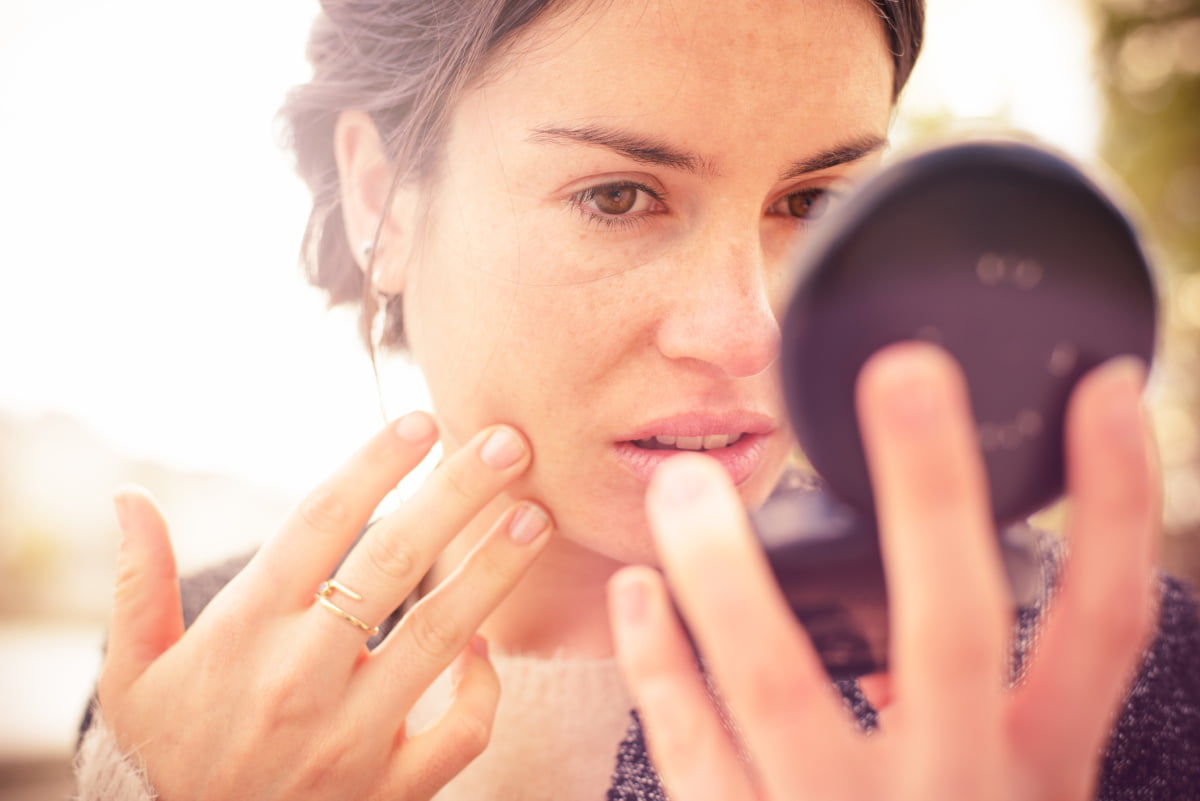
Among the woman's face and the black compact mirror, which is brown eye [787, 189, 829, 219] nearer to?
the woman's face

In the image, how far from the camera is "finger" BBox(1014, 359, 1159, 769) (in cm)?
40

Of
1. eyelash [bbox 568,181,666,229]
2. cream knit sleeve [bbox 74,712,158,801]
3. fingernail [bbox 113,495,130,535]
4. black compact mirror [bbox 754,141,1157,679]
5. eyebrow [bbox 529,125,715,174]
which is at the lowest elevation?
cream knit sleeve [bbox 74,712,158,801]

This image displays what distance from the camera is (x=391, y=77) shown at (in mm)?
1011

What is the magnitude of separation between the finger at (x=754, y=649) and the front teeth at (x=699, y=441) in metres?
0.43

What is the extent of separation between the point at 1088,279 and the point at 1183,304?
392 cm

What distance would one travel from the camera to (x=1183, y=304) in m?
3.62

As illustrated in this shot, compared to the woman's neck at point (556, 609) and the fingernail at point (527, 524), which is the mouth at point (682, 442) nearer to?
the fingernail at point (527, 524)

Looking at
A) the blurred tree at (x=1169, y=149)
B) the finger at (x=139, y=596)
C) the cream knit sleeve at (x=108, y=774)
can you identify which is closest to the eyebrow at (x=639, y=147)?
the finger at (x=139, y=596)

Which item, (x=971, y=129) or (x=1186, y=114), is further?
(x=1186, y=114)

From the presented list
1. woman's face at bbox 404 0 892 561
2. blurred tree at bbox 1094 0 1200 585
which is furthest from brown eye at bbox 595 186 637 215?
blurred tree at bbox 1094 0 1200 585

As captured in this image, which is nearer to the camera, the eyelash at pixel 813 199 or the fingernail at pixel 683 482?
the fingernail at pixel 683 482

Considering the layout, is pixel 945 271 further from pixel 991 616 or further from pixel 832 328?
pixel 991 616

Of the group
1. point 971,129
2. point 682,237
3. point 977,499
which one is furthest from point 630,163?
point 977,499

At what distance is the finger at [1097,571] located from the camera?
0.40 metres
